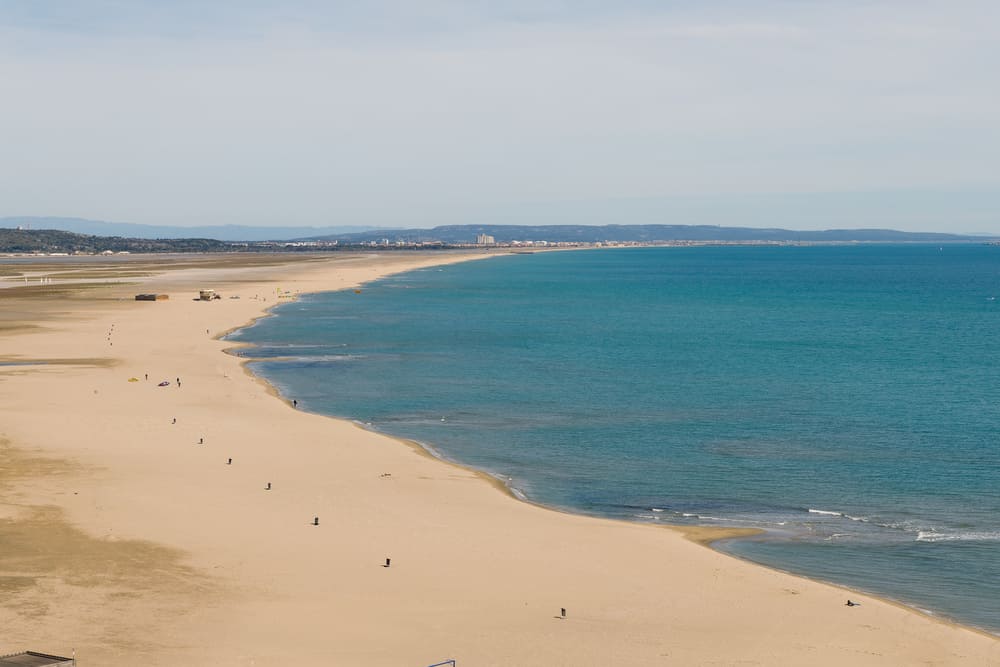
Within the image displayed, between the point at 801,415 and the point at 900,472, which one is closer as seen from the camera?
the point at 900,472

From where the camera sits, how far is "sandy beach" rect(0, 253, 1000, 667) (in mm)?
23641

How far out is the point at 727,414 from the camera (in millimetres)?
52750

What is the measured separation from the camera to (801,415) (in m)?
52.7

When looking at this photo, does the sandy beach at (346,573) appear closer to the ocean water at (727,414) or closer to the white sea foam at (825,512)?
the ocean water at (727,414)

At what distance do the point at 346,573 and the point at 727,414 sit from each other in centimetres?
2864

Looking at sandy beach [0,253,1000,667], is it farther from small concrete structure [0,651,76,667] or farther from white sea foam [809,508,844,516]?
white sea foam [809,508,844,516]

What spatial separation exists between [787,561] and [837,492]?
8.23 meters

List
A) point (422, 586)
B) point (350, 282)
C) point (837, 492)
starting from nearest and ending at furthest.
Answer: point (422, 586) < point (837, 492) < point (350, 282)

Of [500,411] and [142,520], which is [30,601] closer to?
[142,520]

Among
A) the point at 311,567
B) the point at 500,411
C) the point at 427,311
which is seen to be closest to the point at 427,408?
the point at 500,411

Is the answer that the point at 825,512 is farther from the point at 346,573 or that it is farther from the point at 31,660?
the point at 31,660

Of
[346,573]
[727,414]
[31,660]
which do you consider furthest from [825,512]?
[31,660]

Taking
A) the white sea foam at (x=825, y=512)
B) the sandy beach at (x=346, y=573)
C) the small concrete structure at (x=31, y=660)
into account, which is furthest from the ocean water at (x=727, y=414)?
the small concrete structure at (x=31, y=660)

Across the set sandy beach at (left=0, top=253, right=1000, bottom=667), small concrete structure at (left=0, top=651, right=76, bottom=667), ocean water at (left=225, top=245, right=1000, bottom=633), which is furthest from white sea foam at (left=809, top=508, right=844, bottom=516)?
small concrete structure at (left=0, top=651, right=76, bottom=667)
